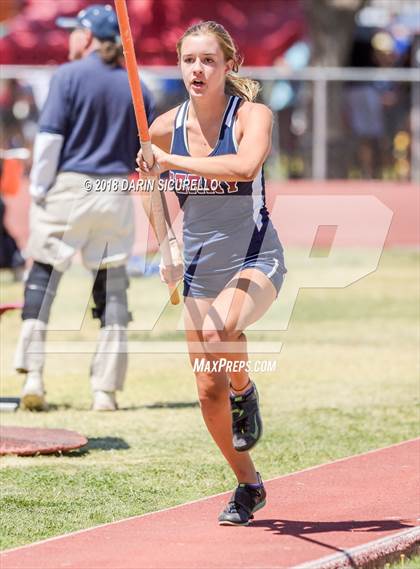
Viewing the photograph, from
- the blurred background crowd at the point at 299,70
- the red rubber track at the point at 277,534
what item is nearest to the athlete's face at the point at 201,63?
the red rubber track at the point at 277,534

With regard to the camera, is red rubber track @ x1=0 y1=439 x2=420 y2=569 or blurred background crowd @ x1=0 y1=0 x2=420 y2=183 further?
blurred background crowd @ x1=0 y1=0 x2=420 y2=183

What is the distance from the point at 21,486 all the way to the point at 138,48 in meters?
16.8

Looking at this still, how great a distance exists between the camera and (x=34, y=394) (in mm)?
9234

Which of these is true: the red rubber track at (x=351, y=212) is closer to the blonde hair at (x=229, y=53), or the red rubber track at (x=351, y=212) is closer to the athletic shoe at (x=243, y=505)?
the blonde hair at (x=229, y=53)

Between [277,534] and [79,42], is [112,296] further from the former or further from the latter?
[277,534]

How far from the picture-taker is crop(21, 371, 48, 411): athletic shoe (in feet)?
30.3

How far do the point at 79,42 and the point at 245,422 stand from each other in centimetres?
445

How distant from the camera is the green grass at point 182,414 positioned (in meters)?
6.88

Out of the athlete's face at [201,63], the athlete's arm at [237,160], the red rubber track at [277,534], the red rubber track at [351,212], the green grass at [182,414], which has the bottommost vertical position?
the red rubber track at [351,212]

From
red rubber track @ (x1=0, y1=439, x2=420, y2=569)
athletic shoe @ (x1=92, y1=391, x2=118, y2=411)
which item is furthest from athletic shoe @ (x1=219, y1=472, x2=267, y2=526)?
athletic shoe @ (x1=92, y1=391, x2=118, y2=411)

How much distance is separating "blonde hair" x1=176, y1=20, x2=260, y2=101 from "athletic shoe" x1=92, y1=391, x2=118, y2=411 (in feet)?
11.5

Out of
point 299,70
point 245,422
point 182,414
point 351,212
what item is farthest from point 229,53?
point 299,70

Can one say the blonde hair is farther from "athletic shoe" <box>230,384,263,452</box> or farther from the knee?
the knee

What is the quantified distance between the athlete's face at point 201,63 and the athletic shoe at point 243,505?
1.77 m
